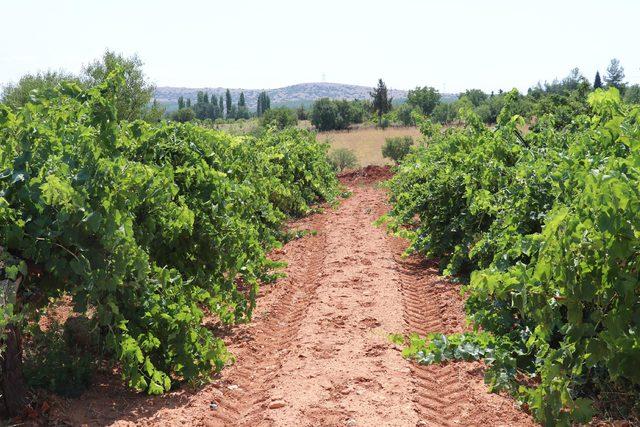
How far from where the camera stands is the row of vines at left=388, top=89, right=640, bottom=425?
12.1 ft

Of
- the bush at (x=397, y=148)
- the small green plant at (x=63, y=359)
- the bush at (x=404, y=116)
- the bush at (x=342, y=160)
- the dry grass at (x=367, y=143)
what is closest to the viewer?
the small green plant at (x=63, y=359)

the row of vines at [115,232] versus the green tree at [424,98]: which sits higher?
the green tree at [424,98]

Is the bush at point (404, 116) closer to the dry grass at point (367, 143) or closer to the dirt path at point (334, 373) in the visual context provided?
the dry grass at point (367, 143)

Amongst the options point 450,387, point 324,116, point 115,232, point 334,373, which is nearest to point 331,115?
point 324,116

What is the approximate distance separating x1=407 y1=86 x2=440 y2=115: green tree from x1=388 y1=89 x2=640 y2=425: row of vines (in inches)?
2614

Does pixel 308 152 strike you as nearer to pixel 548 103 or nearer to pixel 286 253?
pixel 286 253

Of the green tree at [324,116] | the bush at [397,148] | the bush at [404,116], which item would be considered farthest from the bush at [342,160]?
the bush at [404,116]

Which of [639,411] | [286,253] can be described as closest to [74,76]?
[286,253]

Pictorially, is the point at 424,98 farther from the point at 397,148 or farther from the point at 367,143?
the point at 397,148

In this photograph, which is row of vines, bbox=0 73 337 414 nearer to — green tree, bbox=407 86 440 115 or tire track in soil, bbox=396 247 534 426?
tire track in soil, bbox=396 247 534 426

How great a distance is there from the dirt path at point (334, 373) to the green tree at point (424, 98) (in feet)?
216

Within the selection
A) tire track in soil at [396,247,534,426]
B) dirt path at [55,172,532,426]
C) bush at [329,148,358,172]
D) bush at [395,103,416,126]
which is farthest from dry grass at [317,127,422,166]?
tire track in soil at [396,247,534,426]

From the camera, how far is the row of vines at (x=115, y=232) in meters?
4.60

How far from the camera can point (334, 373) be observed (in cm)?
565
